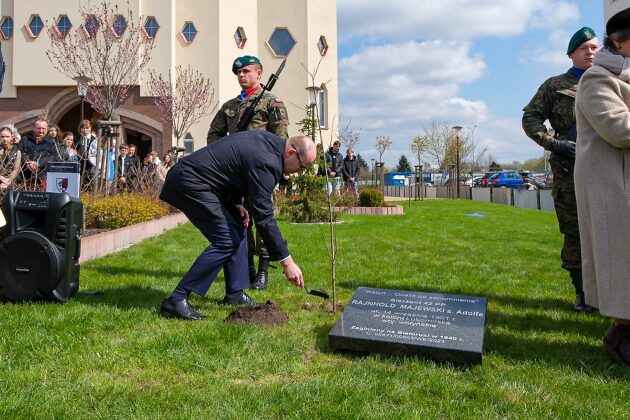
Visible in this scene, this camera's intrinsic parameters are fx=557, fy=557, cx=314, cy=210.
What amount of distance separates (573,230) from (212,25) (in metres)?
22.7

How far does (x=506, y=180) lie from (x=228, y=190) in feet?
129

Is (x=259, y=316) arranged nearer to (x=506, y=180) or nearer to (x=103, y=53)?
(x=103, y=53)

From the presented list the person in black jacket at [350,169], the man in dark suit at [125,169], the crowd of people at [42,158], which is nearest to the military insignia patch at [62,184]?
the crowd of people at [42,158]

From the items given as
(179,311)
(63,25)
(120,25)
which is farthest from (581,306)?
(63,25)

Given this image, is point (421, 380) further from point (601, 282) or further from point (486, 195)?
point (486, 195)

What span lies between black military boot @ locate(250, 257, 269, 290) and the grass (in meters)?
0.10

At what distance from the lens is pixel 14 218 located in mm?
4527

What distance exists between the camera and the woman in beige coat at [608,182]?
10.2ft

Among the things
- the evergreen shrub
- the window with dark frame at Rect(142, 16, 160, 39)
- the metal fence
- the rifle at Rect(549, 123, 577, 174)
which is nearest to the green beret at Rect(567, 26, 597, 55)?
the rifle at Rect(549, 123, 577, 174)

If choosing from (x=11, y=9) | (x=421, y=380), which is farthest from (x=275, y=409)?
(x=11, y=9)

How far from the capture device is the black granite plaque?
3.17 metres

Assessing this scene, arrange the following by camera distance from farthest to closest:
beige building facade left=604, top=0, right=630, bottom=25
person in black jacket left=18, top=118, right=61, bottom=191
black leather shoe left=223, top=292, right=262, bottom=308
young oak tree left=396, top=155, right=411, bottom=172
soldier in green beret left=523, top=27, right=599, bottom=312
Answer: young oak tree left=396, top=155, right=411, bottom=172 < beige building facade left=604, top=0, right=630, bottom=25 < person in black jacket left=18, top=118, right=61, bottom=191 < black leather shoe left=223, top=292, right=262, bottom=308 < soldier in green beret left=523, top=27, right=599, bottom=312

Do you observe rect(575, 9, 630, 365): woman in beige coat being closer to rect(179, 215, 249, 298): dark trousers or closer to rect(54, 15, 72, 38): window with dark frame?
rect(179, 215, 249, 298): dark trousers

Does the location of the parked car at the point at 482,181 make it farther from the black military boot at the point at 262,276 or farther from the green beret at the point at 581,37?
the green beret at the point at 581,37
